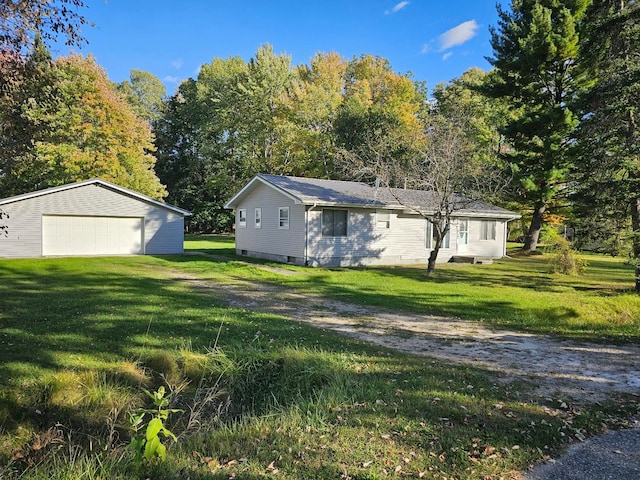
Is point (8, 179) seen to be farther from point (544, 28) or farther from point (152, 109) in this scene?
point (544, 28)

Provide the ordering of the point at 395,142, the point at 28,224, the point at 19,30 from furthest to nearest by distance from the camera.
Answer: the point at 395,142
the point at 28,224
the point at 19,30

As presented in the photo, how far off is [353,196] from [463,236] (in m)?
6.47

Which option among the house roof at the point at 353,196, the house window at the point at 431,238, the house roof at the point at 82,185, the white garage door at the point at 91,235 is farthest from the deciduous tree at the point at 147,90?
the house window at the point at 431,238

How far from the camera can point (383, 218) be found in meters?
19.9

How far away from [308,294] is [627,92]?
30.7 ft

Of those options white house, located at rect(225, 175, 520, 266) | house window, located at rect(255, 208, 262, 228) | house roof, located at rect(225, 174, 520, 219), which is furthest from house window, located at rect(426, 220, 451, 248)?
house window, located at rect(255, 208, 262, 228)

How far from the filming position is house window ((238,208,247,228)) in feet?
74.9

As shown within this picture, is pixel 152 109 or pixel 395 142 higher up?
pixel 152 109

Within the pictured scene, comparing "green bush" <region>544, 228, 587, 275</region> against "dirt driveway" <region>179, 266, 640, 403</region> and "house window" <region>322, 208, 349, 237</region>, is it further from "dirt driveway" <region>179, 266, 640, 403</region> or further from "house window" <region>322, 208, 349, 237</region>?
"dirt driveway" <region>179, 266, 640, 403</region>

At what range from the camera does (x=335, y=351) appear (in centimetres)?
627

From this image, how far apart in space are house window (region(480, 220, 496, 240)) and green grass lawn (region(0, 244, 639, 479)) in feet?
43.5

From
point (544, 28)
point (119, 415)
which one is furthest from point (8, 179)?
point (544, 28)

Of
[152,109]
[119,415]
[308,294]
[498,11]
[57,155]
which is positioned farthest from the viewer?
[152,109]

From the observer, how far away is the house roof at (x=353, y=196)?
1780 cm
